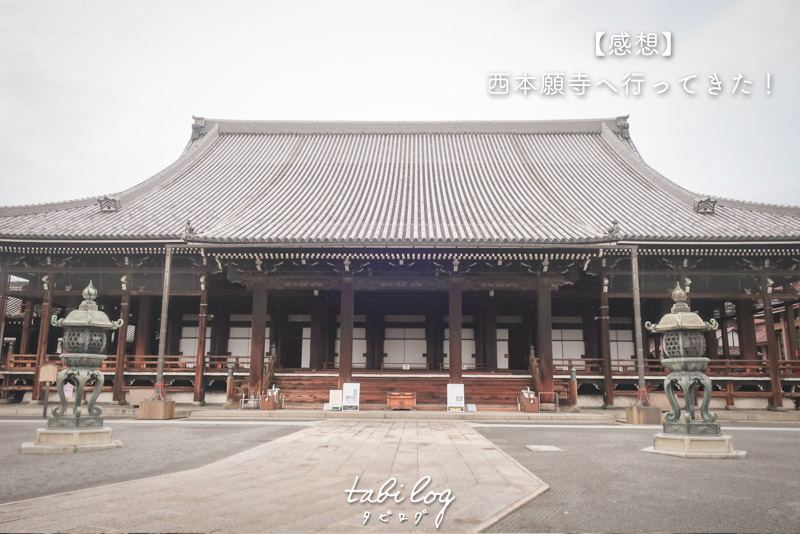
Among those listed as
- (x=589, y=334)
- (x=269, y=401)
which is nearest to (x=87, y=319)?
(x=269, y=401)

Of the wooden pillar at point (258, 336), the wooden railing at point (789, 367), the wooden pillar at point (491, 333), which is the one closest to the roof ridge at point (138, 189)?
the wooden pillar at point (258, 336)

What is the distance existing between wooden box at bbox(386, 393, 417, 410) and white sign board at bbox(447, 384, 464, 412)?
4.13 ft

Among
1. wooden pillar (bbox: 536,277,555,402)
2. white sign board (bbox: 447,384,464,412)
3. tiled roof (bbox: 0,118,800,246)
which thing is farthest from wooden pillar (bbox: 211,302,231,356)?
wooden pillar (bbox: 536,277,555,402)

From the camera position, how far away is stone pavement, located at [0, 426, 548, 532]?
4.59 metres

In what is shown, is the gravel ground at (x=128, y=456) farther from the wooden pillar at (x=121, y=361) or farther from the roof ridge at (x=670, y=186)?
the roof ridge at (x=670, y=186)

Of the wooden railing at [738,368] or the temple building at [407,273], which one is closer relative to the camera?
the temple building at [407,273]

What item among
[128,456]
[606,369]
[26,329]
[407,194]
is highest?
[407,194]

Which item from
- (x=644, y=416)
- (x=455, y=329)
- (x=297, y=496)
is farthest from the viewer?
(x=455, y=329)

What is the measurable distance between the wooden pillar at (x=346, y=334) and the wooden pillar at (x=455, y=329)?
3364 mm

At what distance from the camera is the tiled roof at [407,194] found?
18.5 meters

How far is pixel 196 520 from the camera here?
182 inches

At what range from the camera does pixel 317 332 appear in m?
22.3

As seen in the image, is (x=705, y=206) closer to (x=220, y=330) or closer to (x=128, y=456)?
(x=220, y=330)

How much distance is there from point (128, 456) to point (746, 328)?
21.0 meters
